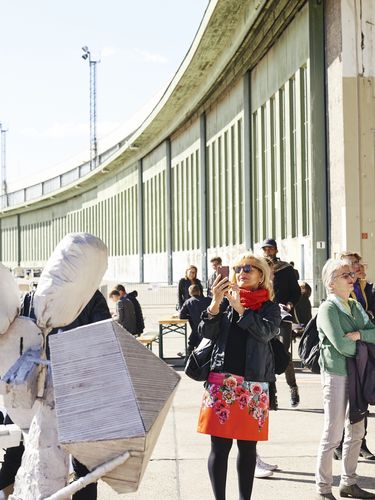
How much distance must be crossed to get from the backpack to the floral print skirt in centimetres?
118

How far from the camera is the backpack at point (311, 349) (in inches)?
260

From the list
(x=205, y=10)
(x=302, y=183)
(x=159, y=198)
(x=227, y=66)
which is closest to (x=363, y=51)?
(x=302, y=183)

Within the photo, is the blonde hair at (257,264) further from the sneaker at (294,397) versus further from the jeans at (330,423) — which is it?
the sneaker at (294,397)

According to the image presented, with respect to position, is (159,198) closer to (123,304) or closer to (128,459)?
(123,304)

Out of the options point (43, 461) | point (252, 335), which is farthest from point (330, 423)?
point (43, 461)

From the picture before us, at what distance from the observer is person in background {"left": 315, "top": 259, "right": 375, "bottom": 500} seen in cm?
622

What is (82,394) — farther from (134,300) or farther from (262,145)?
(262,145)

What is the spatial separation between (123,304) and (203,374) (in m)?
9.38

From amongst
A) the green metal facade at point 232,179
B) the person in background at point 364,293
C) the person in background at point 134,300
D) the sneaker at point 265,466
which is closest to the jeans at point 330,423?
the sneaker at point 265,466

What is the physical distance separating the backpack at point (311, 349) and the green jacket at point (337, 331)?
0.14 m

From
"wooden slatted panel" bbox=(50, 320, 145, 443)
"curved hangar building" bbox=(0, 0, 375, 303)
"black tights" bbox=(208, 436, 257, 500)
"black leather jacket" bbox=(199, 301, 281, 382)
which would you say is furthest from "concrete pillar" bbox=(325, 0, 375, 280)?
"wooden slatted panel" bbox=(50, 320, 145, 443)

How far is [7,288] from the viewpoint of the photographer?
3.58m

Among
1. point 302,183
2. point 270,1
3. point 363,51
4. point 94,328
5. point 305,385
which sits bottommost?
point 305,385

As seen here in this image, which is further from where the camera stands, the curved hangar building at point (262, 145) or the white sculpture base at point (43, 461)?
the curved hangar building at point (262, 145)
